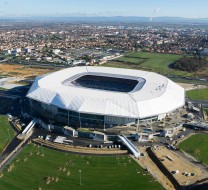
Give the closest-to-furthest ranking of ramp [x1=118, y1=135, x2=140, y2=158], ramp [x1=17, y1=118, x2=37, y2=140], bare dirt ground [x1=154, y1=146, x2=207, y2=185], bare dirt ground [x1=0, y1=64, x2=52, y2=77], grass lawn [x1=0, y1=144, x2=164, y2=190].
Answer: grass lawn [x1=0, y1=144, x2=164, y2=190]
bare dirt ground [x1=154, y1=146, x2=207, y2=185]
ramp [x1=118, y1=135, x2=140, y2=158]
ramp [x1=17, y1=118, x2=37, y2=140]
bare dirt ground [x1=0, y1=64, x2=52, y2=77]

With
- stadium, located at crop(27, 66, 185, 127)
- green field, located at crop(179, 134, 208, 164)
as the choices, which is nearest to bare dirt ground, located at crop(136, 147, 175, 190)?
green field, located at crop(179, 134, 208, 164)

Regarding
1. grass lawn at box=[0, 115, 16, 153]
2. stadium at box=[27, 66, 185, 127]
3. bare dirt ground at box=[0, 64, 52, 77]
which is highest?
stadium at box=[27, 66, 185, 127]

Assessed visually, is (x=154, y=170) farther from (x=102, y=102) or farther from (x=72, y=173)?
(x=102, y=102)

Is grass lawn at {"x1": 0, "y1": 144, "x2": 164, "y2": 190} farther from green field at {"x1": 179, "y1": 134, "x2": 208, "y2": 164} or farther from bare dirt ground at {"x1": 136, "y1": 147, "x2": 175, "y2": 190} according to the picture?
green field at {"x1": 179, "y1": 134, "x2": 208, "y2": 164}

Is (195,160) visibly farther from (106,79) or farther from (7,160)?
(106,79)

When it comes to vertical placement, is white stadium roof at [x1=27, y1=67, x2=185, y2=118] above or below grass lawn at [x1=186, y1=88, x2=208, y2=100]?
above

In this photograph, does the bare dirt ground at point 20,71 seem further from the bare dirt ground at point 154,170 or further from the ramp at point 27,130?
the bare dirt ground at point 154,170
